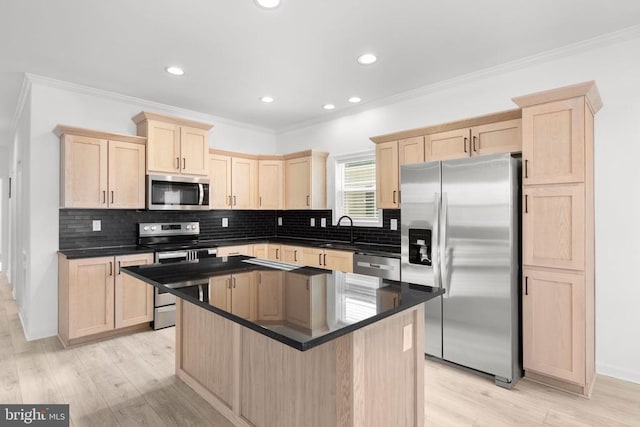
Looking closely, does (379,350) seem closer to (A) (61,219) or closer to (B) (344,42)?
(B) (344,42)

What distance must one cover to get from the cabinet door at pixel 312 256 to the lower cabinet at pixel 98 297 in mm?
1945

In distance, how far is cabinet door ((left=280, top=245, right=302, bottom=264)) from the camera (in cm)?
502

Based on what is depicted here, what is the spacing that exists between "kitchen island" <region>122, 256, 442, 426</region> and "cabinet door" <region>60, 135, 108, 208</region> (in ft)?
6.41

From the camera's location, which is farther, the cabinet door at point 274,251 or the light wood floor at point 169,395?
the cabinet door at point 274,251

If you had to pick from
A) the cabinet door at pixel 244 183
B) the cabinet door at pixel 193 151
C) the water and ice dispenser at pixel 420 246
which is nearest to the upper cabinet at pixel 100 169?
the cabinet door at pixel 193 151

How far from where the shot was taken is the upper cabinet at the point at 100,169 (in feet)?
12.5

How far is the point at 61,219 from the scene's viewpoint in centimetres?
402

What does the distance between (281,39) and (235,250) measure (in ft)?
9.61

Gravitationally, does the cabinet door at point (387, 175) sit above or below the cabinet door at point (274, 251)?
above

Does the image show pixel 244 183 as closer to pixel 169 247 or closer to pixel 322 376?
pixel 169 247

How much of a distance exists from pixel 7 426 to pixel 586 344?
13.4 feet

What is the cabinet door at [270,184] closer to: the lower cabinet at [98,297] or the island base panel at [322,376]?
the lower cabinet at [98,297]

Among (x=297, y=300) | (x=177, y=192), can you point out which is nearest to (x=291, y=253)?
(x=177, y=192)

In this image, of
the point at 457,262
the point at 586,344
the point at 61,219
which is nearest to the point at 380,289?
the point at 457,262
